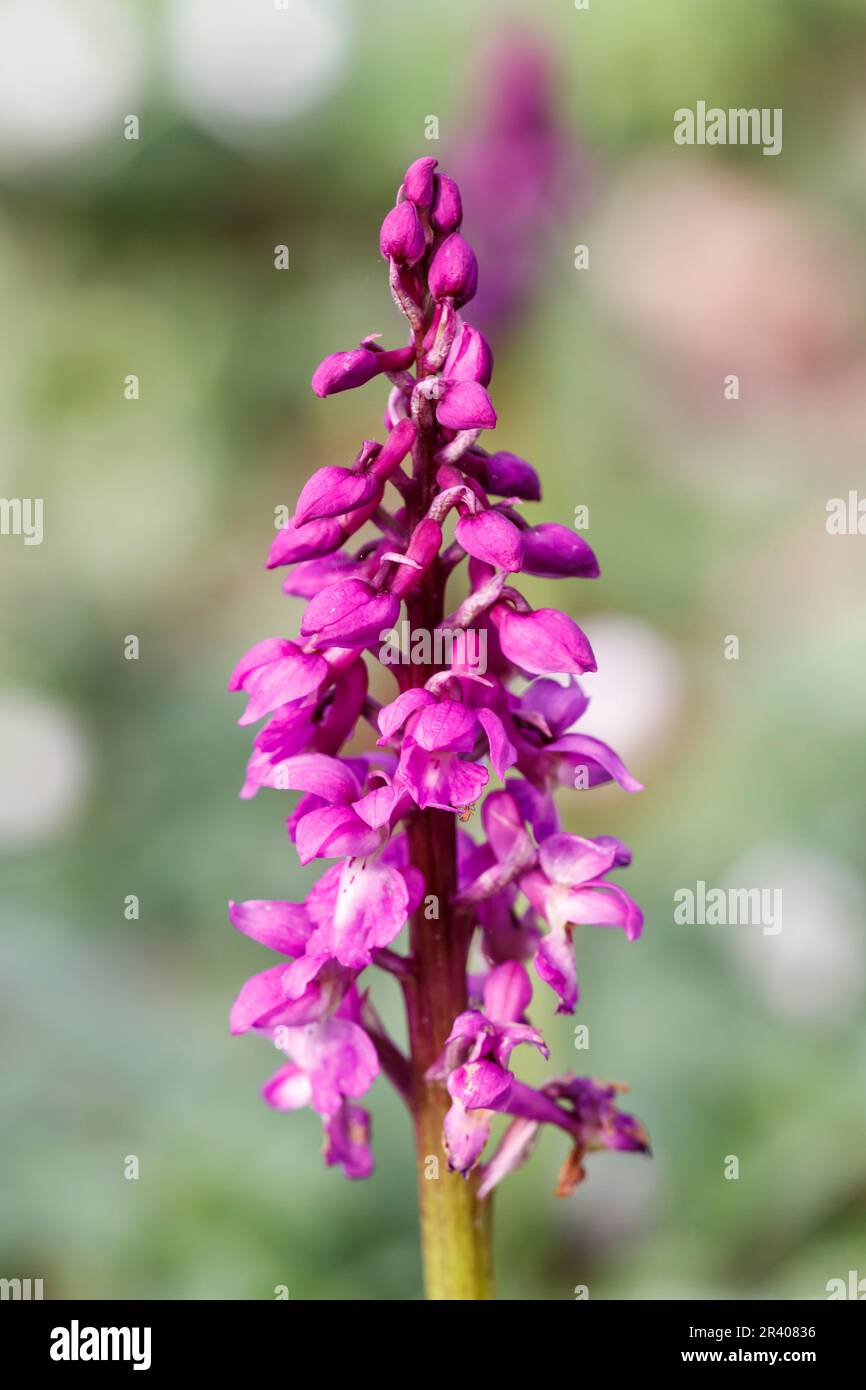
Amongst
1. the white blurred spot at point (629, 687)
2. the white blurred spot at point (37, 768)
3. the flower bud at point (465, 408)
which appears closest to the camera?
the flower bud at point (465, 408)

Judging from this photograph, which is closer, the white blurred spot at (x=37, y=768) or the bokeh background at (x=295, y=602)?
the bokeh background at (x=295, y=602)

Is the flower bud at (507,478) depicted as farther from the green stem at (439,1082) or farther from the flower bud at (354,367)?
the green stem at (439,1082)

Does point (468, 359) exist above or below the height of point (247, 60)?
below

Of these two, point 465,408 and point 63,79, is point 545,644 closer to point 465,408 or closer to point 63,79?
point 465,408

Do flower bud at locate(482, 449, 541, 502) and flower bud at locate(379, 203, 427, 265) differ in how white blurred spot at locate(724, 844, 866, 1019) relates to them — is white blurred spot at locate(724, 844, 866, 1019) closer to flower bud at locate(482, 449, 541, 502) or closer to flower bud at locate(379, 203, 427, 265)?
flower bud at locate(482, 449, 541, 502)

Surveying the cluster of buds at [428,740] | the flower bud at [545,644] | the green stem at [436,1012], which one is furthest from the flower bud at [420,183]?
the flower bud at [545,644]

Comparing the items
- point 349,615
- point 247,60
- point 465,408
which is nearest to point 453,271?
point 465,408

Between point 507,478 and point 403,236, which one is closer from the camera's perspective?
point 403,236

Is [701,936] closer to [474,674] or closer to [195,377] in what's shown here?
[474,674]
